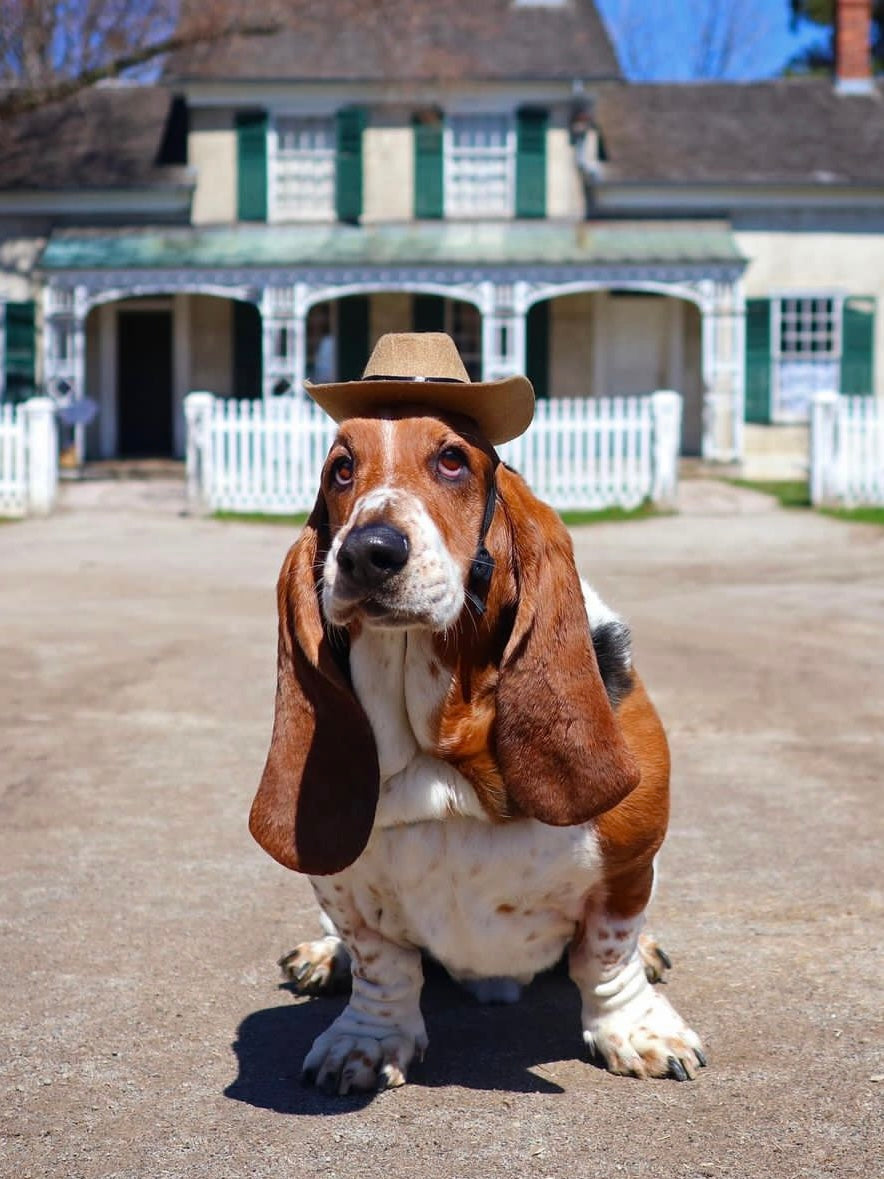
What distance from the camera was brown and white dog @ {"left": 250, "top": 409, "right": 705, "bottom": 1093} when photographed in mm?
3061

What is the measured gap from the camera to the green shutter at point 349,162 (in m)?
24.5

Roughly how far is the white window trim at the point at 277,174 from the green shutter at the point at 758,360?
6.76 metres

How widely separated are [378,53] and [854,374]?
9041mm

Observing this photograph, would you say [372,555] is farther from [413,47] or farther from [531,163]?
[413,47]

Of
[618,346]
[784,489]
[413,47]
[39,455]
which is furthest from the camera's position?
[618,346]

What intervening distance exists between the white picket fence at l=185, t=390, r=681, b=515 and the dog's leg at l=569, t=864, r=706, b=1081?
14.9m

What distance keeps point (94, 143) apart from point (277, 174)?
3.53 meters

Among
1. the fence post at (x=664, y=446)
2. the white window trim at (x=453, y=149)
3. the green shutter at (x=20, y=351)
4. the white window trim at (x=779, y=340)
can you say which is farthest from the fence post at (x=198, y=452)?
the white window trim at (x=779, y=340)

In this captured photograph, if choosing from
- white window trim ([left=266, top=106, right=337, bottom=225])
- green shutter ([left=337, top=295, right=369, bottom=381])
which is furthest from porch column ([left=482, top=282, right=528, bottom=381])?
white window trim ([left=266, top=106, right=337, bottom=225])

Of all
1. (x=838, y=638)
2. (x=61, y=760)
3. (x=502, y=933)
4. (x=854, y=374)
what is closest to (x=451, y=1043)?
(x=502, y=933)

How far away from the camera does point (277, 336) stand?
2409cm

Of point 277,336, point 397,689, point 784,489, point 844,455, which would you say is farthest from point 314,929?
point 277,336

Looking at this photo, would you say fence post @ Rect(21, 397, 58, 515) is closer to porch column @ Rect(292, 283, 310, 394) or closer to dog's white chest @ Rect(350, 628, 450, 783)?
porch column @ Rect(292, 283, 310, 394)

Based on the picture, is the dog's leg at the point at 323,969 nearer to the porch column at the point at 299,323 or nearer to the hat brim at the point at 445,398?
the hat brim at the point at 445,398
